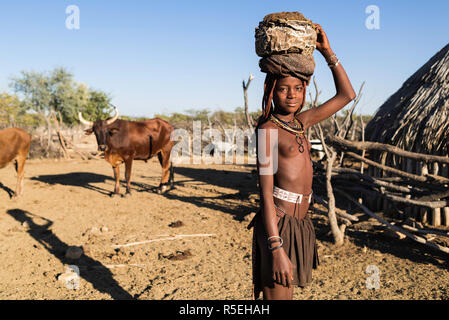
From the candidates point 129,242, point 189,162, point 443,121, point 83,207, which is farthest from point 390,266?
point 189,162

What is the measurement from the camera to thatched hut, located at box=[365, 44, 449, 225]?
5.66m

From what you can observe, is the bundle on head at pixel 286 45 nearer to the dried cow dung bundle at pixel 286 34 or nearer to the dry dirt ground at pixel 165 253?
the dried cow dung bundle at pixel 286 34

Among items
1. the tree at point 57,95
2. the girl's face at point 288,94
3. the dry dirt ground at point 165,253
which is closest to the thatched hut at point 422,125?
the dry dirt ground at point 165,253

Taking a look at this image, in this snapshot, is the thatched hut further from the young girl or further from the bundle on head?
the bundle on head

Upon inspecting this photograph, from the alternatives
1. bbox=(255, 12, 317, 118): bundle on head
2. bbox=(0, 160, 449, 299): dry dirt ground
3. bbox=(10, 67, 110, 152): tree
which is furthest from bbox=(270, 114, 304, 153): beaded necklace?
bbox=(10, 67, 110, 152): tree

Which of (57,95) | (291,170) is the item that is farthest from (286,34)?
(57,95)

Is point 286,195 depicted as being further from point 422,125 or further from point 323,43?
point 422,125

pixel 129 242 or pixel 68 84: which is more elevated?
pixel 68 84

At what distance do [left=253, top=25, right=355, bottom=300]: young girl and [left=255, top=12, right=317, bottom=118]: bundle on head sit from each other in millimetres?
43

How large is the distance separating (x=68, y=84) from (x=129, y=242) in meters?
32.2

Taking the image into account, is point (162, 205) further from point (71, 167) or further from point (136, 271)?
point (71, 167)

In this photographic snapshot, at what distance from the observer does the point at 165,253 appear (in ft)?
16.7

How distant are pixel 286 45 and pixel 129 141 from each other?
744cm
